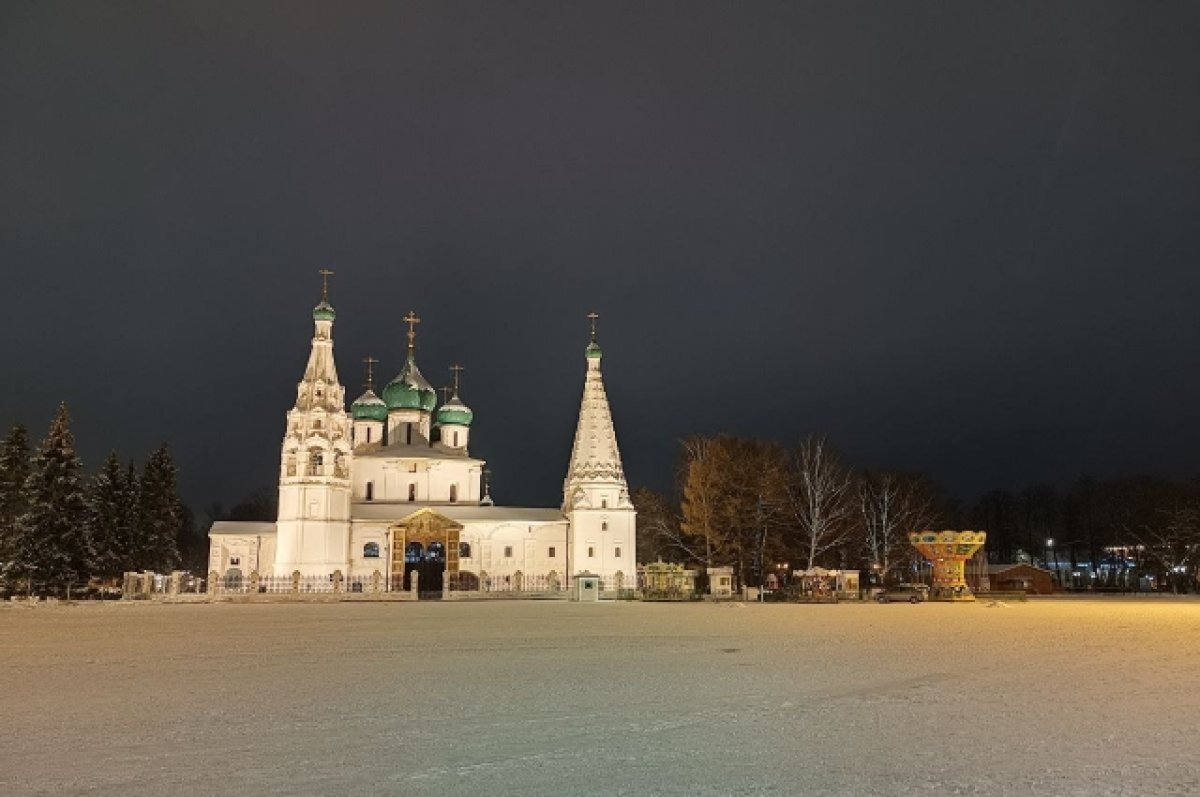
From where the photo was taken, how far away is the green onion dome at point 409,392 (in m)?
65.4

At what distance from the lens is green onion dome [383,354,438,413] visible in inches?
2574

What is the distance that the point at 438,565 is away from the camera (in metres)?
57.1

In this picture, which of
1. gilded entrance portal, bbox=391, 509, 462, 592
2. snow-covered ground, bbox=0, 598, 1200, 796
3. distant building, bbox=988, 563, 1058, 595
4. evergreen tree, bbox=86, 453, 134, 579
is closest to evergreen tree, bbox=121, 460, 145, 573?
evergreen tree, bbox=86, 453, 134, 579

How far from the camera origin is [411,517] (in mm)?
55969

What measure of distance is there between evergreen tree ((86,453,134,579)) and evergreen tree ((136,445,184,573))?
191 cm

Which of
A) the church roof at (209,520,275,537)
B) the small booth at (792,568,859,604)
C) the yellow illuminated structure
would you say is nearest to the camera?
the yellow illuminated structure

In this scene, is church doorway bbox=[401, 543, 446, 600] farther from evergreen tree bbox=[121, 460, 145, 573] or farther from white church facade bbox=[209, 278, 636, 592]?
evergreen tree bbox=[121, 460, 145, 573]

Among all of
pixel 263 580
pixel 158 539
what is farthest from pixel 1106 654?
pixel 158 539

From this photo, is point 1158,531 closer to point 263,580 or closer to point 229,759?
point 263,580

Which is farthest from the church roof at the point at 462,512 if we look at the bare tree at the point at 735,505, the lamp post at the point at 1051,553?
the lamp post at the point at 1051,553

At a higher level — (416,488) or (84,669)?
(416,488)

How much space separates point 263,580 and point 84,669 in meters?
38.2

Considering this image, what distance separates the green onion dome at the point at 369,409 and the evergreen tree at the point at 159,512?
11.7 metres

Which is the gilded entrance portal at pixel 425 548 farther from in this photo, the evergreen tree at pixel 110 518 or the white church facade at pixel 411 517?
the evergreen tree at pixel 110 518
